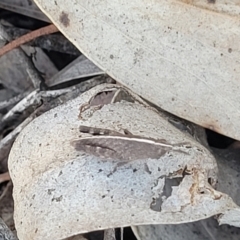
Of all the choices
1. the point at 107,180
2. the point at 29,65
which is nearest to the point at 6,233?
the point at 107,180

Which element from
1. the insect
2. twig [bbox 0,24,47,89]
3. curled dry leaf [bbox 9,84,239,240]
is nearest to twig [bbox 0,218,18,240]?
curled dry leaf [bbox 9,84,239,240]

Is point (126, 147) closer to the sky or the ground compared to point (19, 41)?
closer to the ground

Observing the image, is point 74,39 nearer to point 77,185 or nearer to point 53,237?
point 77,185

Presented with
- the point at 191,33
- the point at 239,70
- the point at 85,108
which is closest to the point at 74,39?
the point at 85,108

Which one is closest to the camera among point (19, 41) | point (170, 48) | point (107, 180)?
point (107, 180)

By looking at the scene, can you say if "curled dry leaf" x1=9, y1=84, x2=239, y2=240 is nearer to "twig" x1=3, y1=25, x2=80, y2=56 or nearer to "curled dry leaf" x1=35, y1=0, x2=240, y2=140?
"curled dry leaf" x1=35, y1=0, x2=240, y2=140

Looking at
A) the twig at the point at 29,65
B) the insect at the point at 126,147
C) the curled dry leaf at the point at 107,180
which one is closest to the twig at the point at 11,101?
the twig at the point at 29,65

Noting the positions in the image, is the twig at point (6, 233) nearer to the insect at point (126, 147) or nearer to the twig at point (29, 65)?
the insect at point (126, 147)

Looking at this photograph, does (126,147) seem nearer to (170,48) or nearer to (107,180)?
(107,180)
